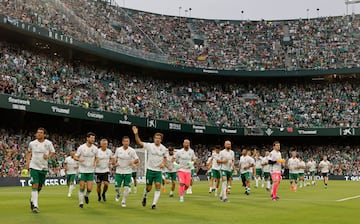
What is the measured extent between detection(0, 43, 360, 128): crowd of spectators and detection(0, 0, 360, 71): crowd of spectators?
3353mm

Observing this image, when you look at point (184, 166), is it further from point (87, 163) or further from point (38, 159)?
point (38, 159)

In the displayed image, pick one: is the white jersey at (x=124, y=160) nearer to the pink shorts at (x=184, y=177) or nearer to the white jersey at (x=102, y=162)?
the white jersey at (x=102, y=162)

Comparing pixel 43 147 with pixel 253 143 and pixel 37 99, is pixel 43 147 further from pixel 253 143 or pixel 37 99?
pixel 253 143

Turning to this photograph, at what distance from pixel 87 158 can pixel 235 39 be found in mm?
60351

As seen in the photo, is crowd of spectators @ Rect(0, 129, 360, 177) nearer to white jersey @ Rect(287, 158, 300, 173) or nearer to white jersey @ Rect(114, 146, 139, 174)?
white jersey @ Rect(287, 158, 300, 173)

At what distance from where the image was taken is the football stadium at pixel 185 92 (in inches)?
1694

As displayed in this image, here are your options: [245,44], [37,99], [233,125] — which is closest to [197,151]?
Result: [233,125]

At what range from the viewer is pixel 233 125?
224ft

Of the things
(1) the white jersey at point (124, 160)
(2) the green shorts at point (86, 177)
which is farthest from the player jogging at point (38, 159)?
(1) the white jersey at point (124, 160)

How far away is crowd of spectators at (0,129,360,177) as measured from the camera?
42406mm

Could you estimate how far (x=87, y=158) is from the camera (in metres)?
20.2

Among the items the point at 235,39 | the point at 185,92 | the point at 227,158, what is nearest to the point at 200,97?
the point at 185,92

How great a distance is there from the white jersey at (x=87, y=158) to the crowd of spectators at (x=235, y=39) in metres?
41.5

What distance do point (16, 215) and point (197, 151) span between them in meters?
52.7
